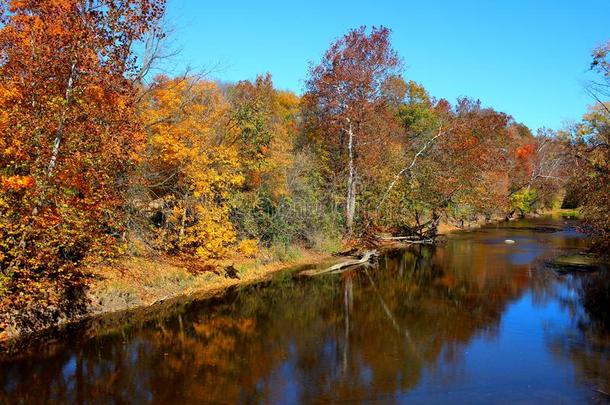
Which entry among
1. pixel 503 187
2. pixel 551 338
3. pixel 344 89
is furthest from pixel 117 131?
pixel 503 187

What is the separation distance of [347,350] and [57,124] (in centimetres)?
1027

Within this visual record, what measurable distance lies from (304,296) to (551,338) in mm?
9755

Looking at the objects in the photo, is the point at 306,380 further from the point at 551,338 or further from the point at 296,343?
the point at 551,338

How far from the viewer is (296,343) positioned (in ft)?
49.6

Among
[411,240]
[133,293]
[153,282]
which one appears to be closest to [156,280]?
[153,282]

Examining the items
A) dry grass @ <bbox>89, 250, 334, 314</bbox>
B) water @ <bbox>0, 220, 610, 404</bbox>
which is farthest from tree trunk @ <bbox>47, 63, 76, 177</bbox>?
water @ <bbox>0, 220, 610, 404</bbox>

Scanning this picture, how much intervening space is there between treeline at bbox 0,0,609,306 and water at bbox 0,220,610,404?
2.92 m

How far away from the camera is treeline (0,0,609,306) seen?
1368 cm

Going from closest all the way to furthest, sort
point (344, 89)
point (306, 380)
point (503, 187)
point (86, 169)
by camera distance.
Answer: point (306, 380) < point (86, 169) < point (344, 89) < point (503, 187)

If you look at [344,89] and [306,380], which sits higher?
[344,89]

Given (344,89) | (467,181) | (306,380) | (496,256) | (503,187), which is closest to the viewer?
(306,380)

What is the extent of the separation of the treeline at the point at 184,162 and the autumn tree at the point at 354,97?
10 centimetres

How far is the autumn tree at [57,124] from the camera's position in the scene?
13305mm

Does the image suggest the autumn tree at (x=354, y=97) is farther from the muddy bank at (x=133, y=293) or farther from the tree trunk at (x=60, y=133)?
the tree trunk at (x=60, y=133)
